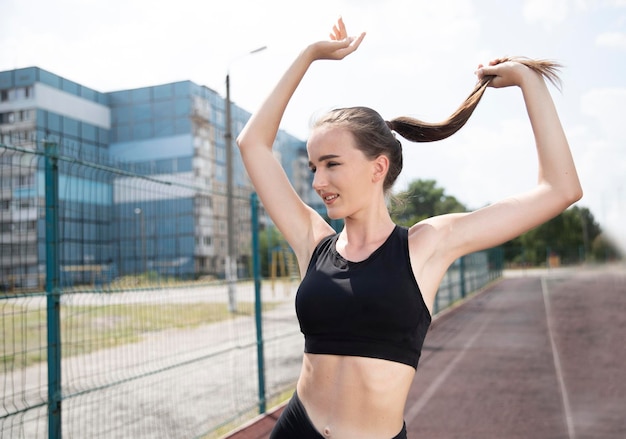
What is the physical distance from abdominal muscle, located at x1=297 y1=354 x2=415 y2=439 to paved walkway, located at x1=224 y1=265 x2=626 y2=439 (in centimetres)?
398

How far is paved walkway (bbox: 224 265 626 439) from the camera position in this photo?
5807 mm

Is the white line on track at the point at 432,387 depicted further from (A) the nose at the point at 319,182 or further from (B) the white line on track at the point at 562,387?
(A) the nose at the point at 319,182

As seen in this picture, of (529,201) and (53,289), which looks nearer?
(529,201)

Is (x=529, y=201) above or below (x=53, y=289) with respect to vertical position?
above

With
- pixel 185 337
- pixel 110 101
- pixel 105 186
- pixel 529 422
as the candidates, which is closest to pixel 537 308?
pixel 185 337

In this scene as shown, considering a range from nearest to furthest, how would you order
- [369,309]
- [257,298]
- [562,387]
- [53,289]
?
[369,309] < [53,289] < [257,298] < [562,387]

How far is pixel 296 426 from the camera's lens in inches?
67.8

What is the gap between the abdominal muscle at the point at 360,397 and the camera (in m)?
1.64

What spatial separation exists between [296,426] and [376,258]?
0.50 meters

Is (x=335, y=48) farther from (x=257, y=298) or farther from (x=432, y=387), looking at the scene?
(x=432, y=387)

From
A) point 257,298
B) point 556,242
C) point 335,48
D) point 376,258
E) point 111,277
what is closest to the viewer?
point 376,258

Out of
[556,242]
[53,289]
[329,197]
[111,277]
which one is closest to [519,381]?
[111,277]

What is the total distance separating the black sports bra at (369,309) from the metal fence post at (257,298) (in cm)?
470

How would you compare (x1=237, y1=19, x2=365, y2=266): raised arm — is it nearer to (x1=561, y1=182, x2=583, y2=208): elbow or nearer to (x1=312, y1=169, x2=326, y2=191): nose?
(x1=312, y1=169, x2=326, y2=191): nose
